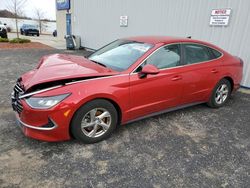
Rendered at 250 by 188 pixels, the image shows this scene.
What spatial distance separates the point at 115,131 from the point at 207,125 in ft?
5.56

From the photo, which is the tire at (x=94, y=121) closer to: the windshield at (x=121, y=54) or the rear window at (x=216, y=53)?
the windshield at (x=121, y=54)

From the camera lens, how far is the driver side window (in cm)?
321

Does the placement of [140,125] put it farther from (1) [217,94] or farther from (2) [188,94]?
(1) [217,94]

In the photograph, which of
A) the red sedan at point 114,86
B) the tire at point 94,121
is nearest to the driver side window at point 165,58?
the red sedan at point 114,86

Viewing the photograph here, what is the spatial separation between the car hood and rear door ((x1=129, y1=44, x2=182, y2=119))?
0.47 m

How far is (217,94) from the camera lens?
14.1ft

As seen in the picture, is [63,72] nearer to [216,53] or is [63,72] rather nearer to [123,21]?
[216,53]

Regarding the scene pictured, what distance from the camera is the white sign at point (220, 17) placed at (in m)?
5.86

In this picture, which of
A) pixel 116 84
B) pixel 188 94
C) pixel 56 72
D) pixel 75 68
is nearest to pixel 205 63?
pixel 188 94

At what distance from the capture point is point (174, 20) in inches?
285

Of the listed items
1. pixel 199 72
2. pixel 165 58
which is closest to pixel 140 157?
pixel 165 58

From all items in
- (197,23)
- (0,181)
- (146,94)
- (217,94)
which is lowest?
(0,181)

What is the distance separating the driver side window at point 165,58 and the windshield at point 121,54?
159mm

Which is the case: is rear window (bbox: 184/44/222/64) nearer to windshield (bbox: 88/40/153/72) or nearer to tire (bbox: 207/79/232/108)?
tire (bbox: 207/79/232/108)
